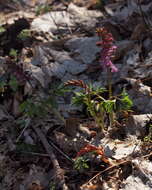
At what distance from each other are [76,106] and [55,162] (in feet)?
2.55

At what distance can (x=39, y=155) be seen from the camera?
2.90 metres

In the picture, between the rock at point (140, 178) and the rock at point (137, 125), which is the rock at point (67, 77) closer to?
the rock at point (137, 125)

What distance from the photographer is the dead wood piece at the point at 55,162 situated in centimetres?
252

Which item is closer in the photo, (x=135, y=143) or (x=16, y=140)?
(x=135, y=143)

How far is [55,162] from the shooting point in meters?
2.70

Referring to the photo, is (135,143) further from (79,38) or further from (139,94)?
(79,38)

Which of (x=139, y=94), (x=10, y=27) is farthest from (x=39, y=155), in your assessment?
(x=10, y=27)

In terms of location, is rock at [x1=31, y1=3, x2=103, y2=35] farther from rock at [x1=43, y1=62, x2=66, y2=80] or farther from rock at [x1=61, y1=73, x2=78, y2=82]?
rock at [x1=61, y1=73, x2=78, y2=82]

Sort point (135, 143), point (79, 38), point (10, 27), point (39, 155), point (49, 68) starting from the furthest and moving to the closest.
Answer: point (10, 27) < point (79, 38) < point (49, 68) < point (39, 155) < point (135, 143)

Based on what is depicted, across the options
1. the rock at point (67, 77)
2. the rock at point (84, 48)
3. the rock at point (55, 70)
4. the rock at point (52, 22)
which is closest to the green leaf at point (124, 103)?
the rock at point (67, 77)

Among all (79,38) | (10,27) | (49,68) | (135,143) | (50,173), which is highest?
(10,27)

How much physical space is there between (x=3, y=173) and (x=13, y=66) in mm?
1166

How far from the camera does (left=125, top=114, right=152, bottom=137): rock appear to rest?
2773mm

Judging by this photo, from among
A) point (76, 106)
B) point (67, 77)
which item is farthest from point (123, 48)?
point (76, 106)
